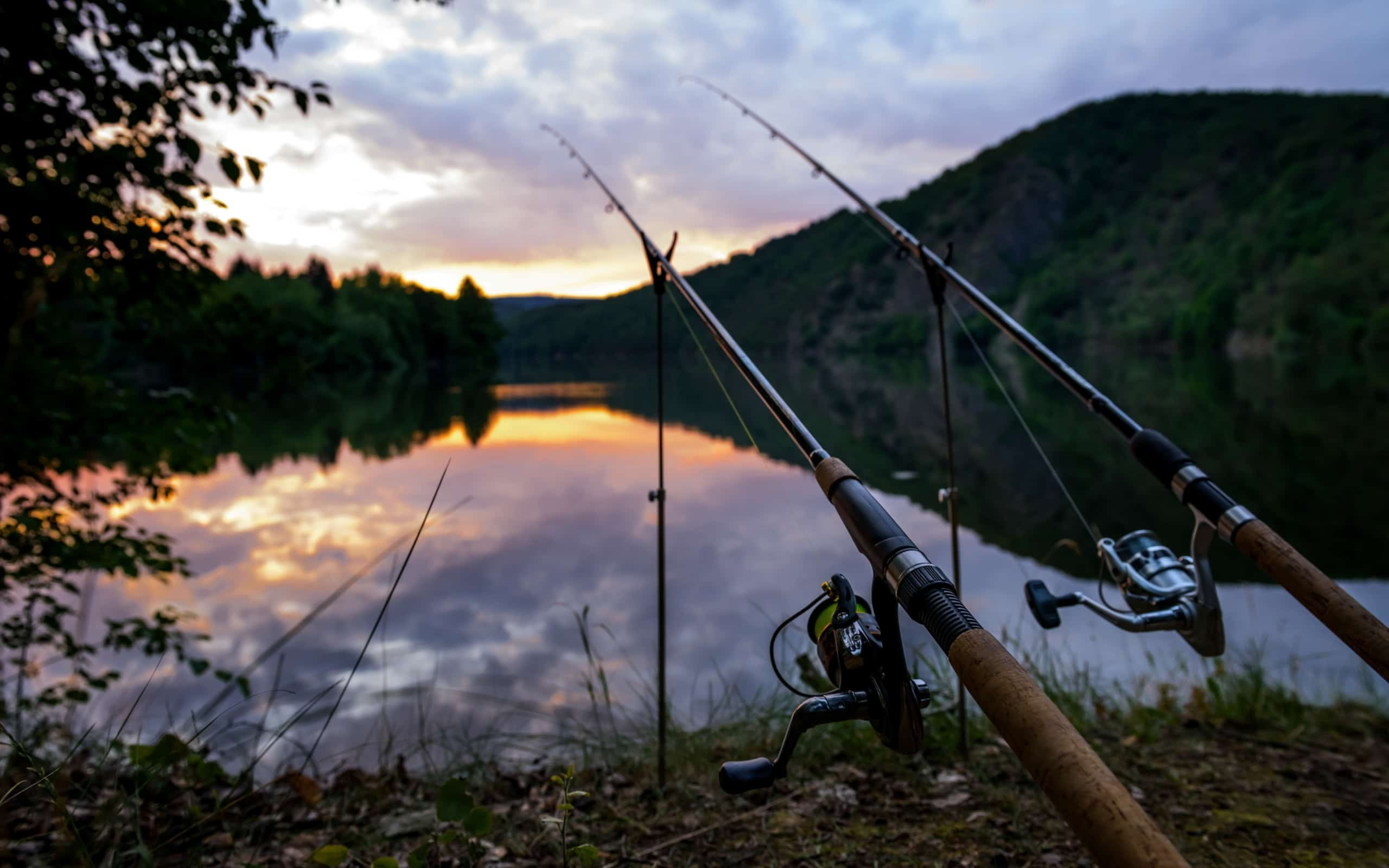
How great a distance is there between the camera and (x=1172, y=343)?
6631cm

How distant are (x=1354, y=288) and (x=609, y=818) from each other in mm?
59175

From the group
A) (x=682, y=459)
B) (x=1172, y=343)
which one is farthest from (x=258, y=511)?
(x=1172, y=343)

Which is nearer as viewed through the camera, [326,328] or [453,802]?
[453,802]

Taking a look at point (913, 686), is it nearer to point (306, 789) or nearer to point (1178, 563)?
point (1178, 563)

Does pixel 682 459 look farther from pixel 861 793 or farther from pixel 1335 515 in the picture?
pixel 861 793

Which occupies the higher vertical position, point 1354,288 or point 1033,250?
point 1033,250

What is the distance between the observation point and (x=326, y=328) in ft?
11.9

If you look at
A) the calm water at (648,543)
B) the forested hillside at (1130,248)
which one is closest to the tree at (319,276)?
the forested hillside at (1130,248)

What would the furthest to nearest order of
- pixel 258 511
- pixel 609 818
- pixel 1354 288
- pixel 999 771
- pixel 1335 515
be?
pixel 1354 288 < pixel 258 511 < pixel 1335 515 < pixel 999 771 < pixel 609 818

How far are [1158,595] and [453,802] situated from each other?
1999 millimetres

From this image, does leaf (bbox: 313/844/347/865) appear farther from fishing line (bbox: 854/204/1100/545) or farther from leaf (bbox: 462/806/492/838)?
fishing line (bbox: 854/204/1100/545)

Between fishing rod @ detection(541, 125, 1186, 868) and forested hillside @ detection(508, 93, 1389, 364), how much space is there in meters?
42.6

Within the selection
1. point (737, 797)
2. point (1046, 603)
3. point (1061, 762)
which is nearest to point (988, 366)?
point (1046, 603)

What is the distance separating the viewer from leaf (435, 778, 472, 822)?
1.85 metres
